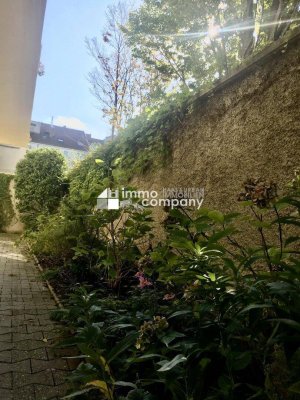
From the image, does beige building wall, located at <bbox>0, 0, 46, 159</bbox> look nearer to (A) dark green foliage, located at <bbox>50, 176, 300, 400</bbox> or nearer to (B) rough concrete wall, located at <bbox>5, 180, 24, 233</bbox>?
(B) rough concrete wall, located at <bbox>5, 180, 24, 233</bbox>

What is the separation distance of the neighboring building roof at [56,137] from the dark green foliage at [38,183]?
68.7ft

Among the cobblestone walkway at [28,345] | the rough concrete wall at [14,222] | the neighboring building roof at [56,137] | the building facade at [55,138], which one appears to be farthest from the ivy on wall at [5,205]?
the neighboring building roof at [56,137]

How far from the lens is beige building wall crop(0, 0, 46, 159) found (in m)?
3.62

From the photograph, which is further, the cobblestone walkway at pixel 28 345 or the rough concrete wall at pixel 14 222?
the rough concrete wall at pixel 14 222

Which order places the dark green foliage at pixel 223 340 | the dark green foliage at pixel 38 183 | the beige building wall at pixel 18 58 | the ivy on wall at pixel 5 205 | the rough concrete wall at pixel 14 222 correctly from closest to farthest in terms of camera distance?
the dark green foliage at pixel 223 340, the beige building wall at pixel 18 58, the dark green foliage at pixel 38 183, the ivy on wall at pixel 5 205, the rough concrete wall at pixel 14 222

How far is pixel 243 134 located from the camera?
2799 mm

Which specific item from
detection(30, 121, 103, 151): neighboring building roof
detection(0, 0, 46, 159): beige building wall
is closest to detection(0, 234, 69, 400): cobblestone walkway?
detection(0, 0, 46, 159): beige building wall

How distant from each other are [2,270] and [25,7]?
3829 mm

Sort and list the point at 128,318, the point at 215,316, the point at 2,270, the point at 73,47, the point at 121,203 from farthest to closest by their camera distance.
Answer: the point at 73,47 < the point at 2,270 < the point at 121,203 < the point at 128,318 < the point at 215,316

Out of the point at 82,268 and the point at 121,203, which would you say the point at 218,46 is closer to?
the point at 121,203

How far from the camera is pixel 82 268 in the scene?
398cm

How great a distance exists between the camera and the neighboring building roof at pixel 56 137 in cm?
3145

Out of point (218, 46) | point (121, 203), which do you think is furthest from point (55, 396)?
point (218, 46)

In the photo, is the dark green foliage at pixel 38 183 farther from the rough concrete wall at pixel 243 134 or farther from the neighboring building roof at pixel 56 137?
the neighboring building roof at pixel 56 137
